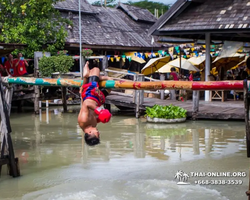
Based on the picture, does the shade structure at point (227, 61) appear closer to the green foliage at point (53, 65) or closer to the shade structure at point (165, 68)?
the shade structure at point (165, 68)

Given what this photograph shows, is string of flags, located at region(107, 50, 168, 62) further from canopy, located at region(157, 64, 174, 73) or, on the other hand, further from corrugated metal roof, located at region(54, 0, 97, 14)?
canopy, located at region(157, 64, 174, 73)

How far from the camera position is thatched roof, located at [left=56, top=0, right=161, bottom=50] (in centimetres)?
2205

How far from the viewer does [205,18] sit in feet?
50.9

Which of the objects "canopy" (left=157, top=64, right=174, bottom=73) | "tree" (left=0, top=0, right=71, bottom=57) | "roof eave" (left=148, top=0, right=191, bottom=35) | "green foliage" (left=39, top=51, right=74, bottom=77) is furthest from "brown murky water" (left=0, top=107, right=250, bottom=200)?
"tree" (left=0, top=0, right=71, bottom=57)

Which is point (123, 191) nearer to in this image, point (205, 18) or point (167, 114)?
point (167, 114)

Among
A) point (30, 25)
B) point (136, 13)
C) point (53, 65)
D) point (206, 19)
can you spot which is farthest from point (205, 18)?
point (136, 13)

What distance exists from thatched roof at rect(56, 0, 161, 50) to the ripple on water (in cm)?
1456

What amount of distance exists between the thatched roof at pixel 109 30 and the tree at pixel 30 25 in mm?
1486

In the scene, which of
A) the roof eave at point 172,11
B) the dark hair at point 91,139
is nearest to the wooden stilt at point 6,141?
the dark hair at point 91,139

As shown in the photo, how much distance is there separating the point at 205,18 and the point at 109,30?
9.84 metres

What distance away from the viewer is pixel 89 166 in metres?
8.10

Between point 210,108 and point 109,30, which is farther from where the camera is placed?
point 109,30

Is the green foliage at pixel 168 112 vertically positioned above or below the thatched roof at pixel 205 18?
below

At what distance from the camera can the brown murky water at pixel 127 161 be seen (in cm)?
646
